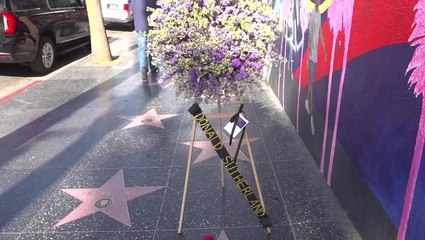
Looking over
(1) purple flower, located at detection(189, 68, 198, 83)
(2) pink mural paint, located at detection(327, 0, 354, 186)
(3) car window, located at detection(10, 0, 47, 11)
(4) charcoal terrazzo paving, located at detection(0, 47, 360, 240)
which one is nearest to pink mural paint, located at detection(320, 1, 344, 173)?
(2) pink mural paint, located at detection(327, 0, 354, 186)

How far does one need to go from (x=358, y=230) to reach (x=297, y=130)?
1984 millimetres

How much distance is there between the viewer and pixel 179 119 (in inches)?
219

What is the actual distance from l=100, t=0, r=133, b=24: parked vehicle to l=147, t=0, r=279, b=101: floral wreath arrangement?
1201cm

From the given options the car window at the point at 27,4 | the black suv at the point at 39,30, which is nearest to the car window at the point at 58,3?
the black suv at the point at 39,30

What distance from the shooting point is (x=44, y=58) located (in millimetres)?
8594

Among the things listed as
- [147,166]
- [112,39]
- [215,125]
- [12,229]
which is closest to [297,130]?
[215,125]

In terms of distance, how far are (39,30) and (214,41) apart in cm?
685

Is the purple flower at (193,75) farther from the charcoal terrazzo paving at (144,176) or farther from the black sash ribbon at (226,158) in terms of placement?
the charcoal terrazzo paving at (144,176)

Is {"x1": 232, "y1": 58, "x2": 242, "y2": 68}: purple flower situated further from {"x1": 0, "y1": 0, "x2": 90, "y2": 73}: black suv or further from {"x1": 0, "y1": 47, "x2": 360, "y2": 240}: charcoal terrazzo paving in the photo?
{"x1": 0, "y1": 0, "x2": 90, "y2": 73}: black suv

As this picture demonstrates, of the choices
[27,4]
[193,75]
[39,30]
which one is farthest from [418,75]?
[27,4]

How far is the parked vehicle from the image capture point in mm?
14039

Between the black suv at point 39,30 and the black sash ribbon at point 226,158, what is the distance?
6232 mm

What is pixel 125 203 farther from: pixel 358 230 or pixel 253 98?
pixel 253 98

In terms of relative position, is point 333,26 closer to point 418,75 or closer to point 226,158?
point 418,75
